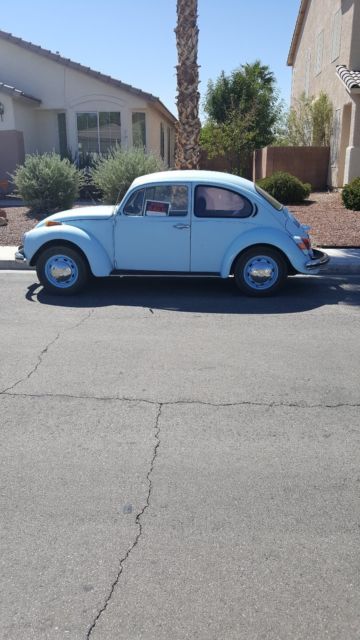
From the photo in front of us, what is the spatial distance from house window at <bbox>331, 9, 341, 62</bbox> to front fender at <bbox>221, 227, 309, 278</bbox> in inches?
592

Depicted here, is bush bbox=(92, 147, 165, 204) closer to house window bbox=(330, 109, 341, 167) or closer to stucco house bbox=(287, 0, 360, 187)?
stucco house bbox=(287, 0, 360, 187)

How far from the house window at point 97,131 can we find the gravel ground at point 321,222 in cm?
603

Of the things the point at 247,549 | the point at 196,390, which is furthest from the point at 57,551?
the point at 196,390

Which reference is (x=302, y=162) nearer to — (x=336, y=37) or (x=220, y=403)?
(x=336, y=37)

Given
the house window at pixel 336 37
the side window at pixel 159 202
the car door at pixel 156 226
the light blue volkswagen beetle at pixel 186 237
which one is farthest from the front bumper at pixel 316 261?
the house window at pixel 336 37

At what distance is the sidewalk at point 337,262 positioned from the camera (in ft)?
30.5

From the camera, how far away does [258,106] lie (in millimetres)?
28156

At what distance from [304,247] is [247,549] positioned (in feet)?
17.5

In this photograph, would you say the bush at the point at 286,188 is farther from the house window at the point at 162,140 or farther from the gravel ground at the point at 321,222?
the house window at the point at 162,140

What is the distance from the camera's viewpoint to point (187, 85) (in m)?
13.7

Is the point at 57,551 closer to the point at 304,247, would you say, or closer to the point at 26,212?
the point at 304,247

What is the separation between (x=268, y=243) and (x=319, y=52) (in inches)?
749

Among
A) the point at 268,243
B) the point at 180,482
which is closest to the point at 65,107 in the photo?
the point at 268,243

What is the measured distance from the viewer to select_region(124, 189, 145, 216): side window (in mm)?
7480
